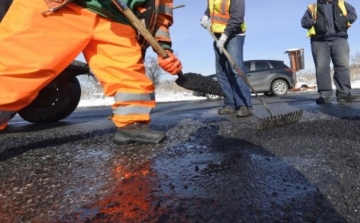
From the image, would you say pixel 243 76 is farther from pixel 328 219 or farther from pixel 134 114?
pixel 328 219

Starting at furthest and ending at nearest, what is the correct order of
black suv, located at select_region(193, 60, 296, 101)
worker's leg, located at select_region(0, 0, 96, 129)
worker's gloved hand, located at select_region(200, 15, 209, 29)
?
black suv, located at select_region(193, 60, 296, 101), worker's gloved hand, located at select_region(200, 15, 209, 29), worker's leg, located at select_region(0, 0, 96, 129)

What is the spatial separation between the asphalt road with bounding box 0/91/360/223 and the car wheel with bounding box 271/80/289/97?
1169 cm

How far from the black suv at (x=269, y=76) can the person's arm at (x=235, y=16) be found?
907 centimetres

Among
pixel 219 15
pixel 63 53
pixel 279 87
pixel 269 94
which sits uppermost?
pixel 219 15

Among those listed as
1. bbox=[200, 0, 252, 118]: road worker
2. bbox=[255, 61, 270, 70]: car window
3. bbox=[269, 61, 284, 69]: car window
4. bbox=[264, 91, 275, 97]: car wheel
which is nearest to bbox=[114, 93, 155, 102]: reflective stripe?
bbox=[200, 0, 252, 118]: road worker

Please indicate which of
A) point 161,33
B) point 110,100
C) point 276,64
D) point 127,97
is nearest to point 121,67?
point 127,97

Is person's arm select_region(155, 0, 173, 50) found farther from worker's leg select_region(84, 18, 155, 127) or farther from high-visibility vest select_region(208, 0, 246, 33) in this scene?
high-visibility vest select_region(208, 0, 246, 33)

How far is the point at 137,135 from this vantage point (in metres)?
2.47

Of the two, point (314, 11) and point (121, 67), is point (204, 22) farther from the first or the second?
point (121, 67)

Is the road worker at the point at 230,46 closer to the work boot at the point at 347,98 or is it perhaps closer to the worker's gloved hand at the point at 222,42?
the worker's gloved hand at the point at 222,42

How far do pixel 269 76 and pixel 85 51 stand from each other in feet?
39.9

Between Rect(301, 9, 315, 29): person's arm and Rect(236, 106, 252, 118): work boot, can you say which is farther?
Rect(301, 9, 315, 29): person's arm

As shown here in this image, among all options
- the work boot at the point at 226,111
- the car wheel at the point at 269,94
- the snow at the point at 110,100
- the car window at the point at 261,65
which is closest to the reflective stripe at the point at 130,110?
the work boot at the point at 226,111

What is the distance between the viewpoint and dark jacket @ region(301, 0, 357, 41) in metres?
5.62
